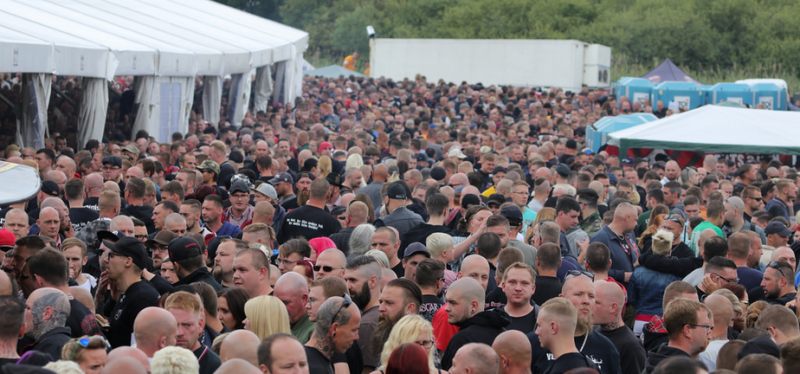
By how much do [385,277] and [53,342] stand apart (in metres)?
2.20

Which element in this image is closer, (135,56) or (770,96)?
(135,56)

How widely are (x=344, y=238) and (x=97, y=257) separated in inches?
82.1

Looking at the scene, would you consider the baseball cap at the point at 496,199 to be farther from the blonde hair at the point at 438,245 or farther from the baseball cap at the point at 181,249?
the baseball cap at the point at 181,249

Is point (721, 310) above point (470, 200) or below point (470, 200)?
below

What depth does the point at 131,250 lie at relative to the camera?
227 inches

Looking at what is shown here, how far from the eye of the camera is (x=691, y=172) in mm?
12938

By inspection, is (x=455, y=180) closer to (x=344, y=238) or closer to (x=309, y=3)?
(x=344, y=238)

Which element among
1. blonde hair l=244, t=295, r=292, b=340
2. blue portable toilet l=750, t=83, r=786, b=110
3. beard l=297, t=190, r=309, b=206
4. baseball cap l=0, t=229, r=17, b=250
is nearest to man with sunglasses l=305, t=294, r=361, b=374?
blonde hair l=244, t=295, r=292, b=340

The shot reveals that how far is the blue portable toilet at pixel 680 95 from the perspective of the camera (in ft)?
91.2

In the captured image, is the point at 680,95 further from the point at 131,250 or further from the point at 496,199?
the point at 131,250

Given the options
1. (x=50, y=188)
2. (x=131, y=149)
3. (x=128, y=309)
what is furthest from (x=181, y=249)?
(x=131, y=149)

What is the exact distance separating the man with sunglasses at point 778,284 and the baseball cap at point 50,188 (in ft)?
21.8

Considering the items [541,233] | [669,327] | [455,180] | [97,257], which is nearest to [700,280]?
[541,233]

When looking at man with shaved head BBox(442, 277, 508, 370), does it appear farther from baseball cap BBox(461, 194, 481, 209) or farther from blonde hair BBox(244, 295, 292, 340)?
baseball cap BBox(461, 194, 481, 209)
